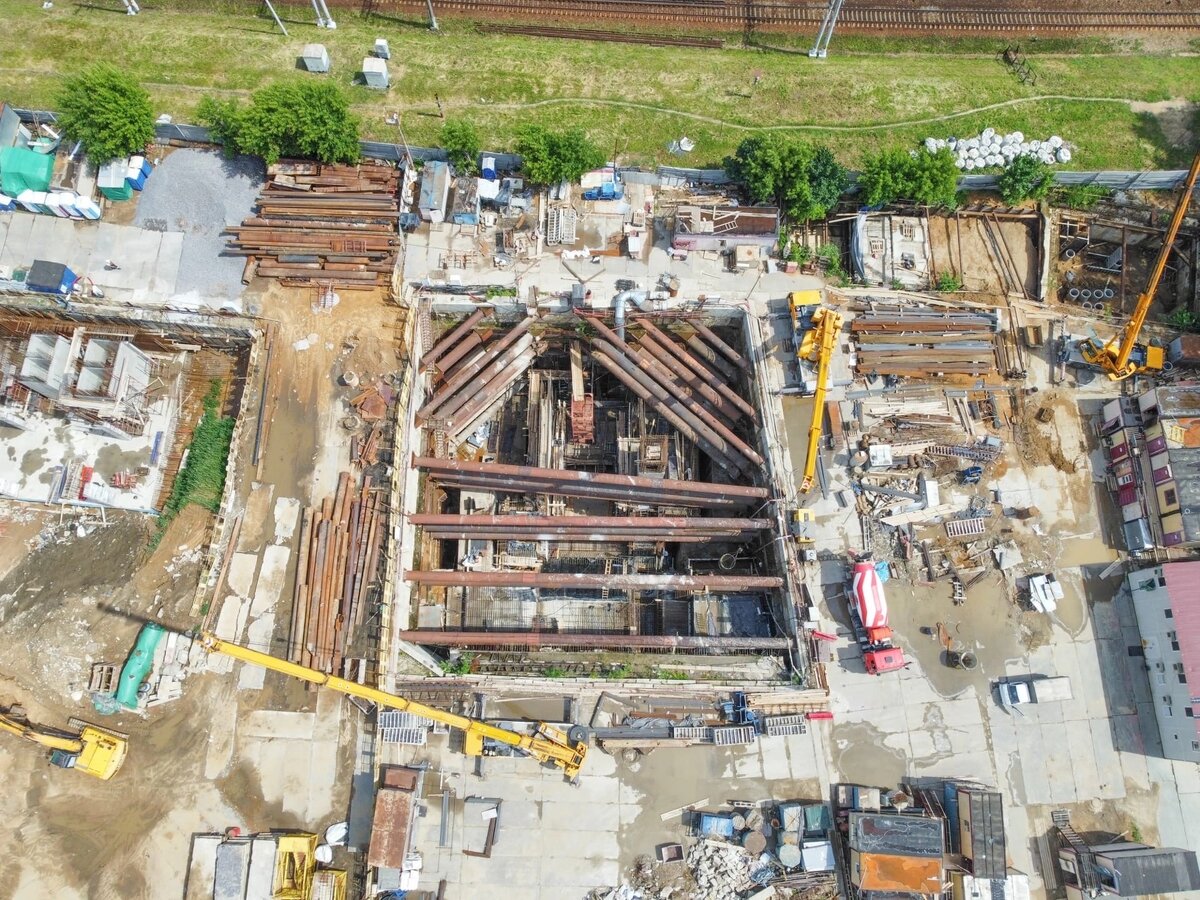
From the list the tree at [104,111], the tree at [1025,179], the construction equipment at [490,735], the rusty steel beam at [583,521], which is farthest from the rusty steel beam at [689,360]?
the tree at [104,111]

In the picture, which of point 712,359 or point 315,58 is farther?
point 315,58

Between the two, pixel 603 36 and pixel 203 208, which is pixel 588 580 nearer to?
pixel 203 208

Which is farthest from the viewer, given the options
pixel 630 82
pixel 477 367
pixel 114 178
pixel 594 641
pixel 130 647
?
pixel 630 82

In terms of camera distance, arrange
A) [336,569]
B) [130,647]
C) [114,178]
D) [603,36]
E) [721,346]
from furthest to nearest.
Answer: [603,36] < [721,346] < [114,178] < [336,569] < [130,647]

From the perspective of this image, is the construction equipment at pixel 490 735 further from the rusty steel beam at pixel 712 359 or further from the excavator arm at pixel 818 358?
the rusty steel beam at pixel 712 359

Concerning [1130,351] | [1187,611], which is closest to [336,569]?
[1187,611]

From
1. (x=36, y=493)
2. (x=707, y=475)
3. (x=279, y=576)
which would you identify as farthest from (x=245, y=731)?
(x=707, y=475)

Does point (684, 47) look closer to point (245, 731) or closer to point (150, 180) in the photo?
point (150, 180)
